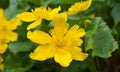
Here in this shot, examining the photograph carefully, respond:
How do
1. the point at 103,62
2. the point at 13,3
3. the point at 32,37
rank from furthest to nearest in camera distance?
the point at 13,3, the point at 103,62, the point at 32,37

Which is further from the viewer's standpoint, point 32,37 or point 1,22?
point 1,22

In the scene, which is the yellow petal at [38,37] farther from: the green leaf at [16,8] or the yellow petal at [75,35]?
the green leaf at [16,8]

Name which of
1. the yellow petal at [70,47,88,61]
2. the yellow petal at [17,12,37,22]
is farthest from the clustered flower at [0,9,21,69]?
the yellow petal at [70,47,88,61]

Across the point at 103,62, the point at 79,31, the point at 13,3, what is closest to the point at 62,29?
the point at 79,31

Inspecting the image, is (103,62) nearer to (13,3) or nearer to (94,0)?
(94,0)

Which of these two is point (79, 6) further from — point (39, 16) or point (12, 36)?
point (12, 36)

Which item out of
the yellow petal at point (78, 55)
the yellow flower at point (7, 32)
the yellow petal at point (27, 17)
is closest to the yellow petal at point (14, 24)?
the yellow flower at point (7, 32)
